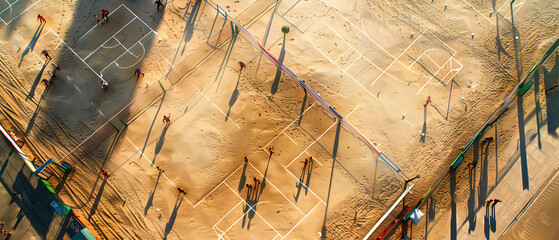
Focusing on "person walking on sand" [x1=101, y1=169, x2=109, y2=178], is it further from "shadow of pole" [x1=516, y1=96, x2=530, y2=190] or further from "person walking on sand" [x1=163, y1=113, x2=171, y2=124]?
"shadow of pole" [x1=516, y1=96, x2=530, y2=190]

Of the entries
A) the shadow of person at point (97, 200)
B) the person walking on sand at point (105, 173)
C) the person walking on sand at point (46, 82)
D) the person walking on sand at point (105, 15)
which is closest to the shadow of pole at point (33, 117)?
the person walking on sand at point (46, 82)

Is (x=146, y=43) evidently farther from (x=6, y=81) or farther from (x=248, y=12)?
(x=6, y=81)

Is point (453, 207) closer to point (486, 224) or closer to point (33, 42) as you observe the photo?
point (486, 224)

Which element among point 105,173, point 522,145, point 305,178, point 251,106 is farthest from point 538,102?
point 105,173

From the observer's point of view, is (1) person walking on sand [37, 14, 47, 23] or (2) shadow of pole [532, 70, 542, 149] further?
(1) person walking on sand [37, 14, 47, 23]

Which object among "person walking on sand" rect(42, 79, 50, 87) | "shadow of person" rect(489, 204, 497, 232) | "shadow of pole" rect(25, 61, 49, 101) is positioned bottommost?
"shadow of person" rect(489, 204, 497, 232)

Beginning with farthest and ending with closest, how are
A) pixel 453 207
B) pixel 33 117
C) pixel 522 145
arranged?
pixel 522 145 → pixel 33 117 → pixel 453 207

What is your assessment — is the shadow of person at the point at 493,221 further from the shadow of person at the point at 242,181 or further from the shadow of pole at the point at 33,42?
the shadow of pole at the point at 33,42

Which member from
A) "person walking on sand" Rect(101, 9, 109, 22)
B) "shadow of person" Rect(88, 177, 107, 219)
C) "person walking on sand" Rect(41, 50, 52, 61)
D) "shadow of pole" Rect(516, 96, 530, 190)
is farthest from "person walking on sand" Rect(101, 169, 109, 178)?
"shadow of pole" Rect(516, 96, 530, 190)
